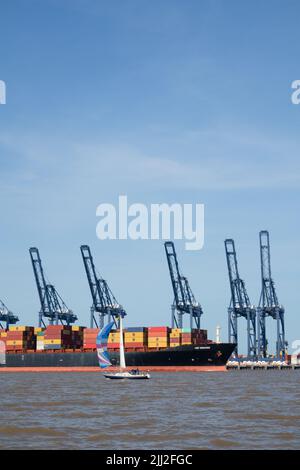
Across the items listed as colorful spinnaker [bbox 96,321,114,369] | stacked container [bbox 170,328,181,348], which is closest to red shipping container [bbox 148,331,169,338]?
stacked container [bbox 170,328,181,348]

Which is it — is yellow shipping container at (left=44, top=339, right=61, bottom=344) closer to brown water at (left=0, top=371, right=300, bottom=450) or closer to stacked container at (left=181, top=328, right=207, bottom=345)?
stacked container at (left=181, top=328, right=207, bottom=345)

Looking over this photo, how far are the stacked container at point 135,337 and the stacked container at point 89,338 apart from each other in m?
7.29

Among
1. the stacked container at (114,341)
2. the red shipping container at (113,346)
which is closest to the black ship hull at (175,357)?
the red shipping container at (113,346)

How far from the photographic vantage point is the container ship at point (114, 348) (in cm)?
11450

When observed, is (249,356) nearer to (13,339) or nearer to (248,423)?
(13,339)

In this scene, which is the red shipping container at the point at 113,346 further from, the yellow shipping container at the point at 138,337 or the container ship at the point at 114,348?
the yellow shipping container at the point at 138,337

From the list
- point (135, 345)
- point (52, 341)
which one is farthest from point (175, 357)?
point (52, 341)

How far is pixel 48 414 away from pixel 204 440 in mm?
12129

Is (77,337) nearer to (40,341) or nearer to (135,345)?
(40,341)

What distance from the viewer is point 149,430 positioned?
28.8 metres

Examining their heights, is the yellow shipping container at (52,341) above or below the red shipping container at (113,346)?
above

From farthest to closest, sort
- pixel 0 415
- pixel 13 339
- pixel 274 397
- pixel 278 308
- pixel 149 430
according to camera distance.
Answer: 1. pixel 278 308
2. pixel 13 339
3. pixel 274 397
4. pixel 0 415
5. pixel 149 430

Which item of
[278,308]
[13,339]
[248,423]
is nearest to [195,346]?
[13,339]

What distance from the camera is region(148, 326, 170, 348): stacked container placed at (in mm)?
118869
